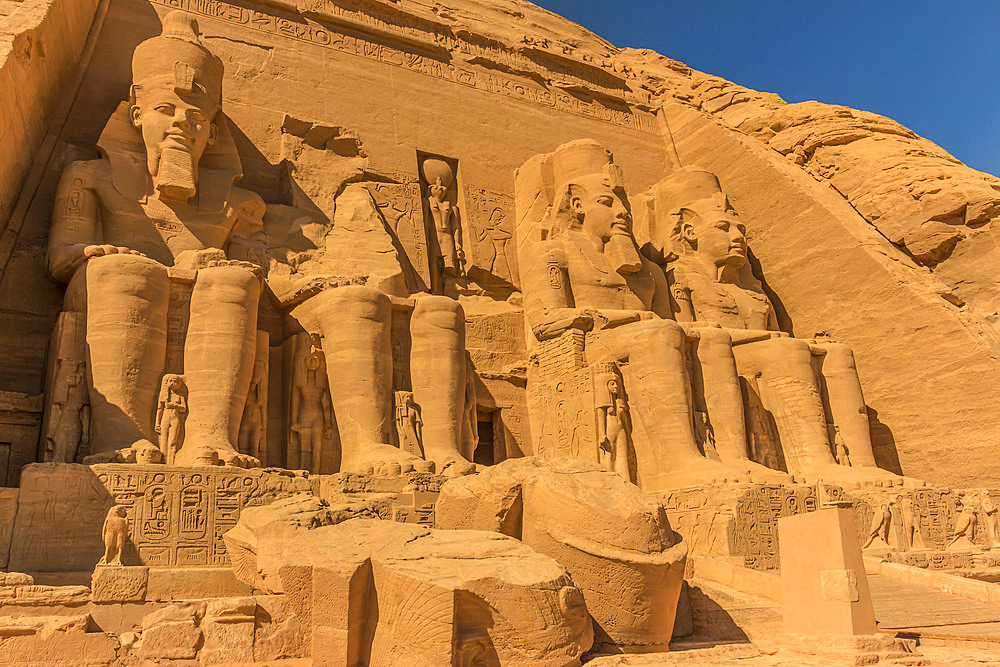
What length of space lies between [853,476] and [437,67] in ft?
19.3

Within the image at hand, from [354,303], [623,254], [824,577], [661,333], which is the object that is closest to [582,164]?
[623,254]

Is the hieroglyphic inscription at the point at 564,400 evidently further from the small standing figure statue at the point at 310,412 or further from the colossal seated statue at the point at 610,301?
the small standing figure statue at the point at 310,412

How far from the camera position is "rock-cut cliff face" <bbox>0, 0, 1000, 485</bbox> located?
6629 mm

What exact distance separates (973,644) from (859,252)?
5.22 m

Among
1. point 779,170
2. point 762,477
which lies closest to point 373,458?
point 762,477

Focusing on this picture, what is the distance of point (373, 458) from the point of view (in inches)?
215

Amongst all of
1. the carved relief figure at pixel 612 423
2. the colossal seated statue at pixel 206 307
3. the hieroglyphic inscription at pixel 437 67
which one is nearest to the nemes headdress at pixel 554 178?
the hieroglyphic inscription at pixel 437 67

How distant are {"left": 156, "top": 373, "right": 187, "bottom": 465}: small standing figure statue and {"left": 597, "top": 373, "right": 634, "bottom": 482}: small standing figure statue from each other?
3.00 meters

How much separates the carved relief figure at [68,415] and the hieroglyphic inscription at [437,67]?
4541 millimetres

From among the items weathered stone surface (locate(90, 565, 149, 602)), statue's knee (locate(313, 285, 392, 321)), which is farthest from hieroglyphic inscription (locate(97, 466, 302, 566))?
statue's knee (locate(313, 285, 392, 321))

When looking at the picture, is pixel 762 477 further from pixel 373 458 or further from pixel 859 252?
pixel 859 252

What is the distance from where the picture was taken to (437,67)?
9.53 m

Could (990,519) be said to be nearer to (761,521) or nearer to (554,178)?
(761,521)

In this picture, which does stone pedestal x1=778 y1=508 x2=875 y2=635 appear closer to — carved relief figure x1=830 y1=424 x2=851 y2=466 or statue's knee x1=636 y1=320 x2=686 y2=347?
statue's knee x1=636 y1=320 x2=686 y2=347
